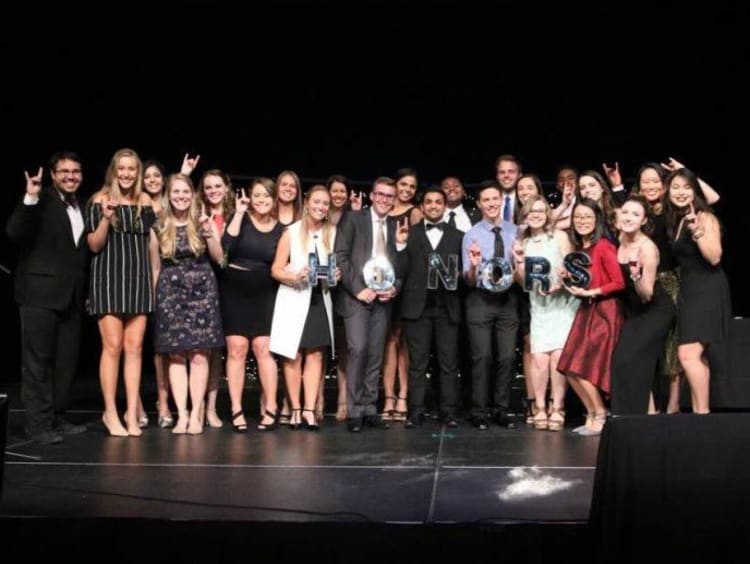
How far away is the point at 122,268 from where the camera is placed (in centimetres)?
616

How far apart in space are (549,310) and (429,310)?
76 cm

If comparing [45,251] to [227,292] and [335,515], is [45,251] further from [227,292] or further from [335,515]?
[335,515]

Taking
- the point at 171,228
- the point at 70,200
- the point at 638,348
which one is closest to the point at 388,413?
the point at 638,348

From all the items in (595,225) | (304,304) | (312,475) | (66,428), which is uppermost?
(595,225)

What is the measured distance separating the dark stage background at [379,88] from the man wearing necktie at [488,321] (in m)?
2.17

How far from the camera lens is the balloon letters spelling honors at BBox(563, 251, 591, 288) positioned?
6117mm

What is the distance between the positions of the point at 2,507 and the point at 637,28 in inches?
234

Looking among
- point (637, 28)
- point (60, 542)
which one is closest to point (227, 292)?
point (60, 542)

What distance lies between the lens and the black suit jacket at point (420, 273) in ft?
21.6

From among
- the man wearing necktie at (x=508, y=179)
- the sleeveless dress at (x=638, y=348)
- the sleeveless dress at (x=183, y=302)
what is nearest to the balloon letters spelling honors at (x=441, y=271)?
the man wearing necktie at (x=508, y=179)

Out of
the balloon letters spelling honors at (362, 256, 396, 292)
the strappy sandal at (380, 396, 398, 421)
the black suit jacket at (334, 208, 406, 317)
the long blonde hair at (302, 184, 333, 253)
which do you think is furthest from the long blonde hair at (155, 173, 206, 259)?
the strappy sandal at (380, 396, 398, 421)

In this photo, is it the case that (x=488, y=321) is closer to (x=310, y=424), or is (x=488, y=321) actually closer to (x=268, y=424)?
(x=310, y=424)

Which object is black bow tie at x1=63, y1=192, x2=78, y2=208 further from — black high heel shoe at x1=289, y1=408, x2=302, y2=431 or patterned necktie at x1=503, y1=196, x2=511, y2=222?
patterned necktie at x1=503, y1=196, x2=511, y2=222

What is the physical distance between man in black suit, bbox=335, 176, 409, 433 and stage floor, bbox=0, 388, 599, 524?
9.8 inches
